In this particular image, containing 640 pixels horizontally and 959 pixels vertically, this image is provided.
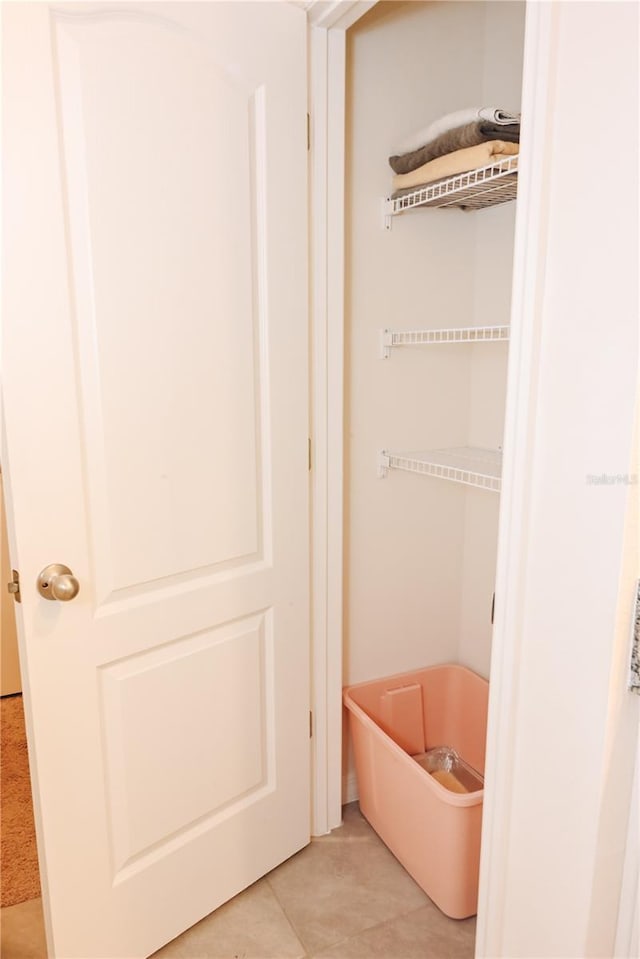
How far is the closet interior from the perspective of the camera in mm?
1704

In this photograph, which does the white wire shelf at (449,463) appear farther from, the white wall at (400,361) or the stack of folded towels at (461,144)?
the stack of folded towels at (461,144)

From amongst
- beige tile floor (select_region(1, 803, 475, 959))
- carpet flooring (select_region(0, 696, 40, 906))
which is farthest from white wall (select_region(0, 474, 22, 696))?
beige tile floor (select_region(1, 803, 475, 959))

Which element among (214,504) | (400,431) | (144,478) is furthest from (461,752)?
(144,478)

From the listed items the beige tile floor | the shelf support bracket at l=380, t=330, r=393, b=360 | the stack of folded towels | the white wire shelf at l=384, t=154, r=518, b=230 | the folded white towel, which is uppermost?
the folded white towel

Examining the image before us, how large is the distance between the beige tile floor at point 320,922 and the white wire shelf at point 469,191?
174cm

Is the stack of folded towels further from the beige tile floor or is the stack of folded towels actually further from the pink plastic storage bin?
the beige tile floor

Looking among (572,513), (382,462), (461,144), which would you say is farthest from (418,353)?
(572,513)

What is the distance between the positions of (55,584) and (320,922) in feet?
3.54

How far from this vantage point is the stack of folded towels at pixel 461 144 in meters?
1.45

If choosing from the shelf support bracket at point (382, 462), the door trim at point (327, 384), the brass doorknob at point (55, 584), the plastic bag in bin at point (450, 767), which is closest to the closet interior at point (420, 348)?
the shelf support bracket at point (382, 462)

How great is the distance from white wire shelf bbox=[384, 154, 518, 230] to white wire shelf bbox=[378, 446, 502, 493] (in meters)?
0.63

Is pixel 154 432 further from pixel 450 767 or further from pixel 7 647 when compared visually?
pixel 7 647

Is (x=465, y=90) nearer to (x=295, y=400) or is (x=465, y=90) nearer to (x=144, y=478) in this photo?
(x=295, y=400)

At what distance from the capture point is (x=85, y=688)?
4.22 ft
